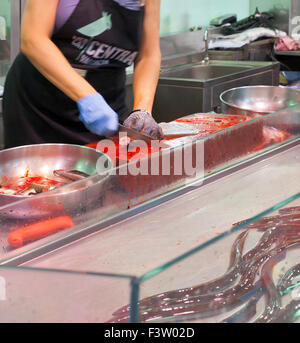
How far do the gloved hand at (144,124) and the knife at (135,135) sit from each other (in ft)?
0.25

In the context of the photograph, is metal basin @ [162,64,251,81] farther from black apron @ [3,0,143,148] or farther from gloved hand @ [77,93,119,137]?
gloved hand @ [77,93,119,137]

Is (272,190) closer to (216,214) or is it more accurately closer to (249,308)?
(216,214)

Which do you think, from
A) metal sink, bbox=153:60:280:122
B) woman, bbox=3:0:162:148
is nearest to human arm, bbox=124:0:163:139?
woman, bbox=3:0:162:148

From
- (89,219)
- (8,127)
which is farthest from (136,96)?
(89,219)

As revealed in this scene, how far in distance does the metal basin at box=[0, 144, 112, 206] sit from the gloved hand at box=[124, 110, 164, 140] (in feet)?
1.06

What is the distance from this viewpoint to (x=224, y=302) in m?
0.87

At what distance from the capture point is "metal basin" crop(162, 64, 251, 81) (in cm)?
402

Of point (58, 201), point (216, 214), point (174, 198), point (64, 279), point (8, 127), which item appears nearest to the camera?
point (64, 279)

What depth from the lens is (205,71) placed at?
426 centimetres

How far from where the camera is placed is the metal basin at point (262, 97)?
227cm

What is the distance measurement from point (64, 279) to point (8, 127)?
1.66 metres

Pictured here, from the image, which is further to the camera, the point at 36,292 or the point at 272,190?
the point at 272,190

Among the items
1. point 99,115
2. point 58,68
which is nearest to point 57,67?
point 58,68

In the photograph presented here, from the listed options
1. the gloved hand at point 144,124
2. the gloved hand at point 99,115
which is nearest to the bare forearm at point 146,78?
the gloved hand at point 144,124
